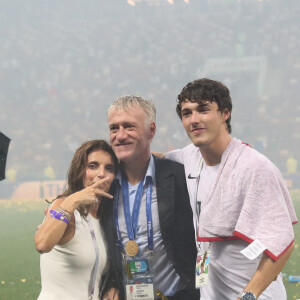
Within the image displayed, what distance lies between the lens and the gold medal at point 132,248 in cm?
253

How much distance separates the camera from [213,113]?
7.29 feet

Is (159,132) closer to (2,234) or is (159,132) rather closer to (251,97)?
(251,97)

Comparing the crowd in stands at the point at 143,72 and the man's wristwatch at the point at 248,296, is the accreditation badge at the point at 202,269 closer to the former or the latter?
the man's wristwatch at the point at 248,296

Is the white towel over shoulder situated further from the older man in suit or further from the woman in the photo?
the woman

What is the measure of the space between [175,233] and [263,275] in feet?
2.05

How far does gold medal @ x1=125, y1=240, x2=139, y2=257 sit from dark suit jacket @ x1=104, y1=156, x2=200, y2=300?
48mm

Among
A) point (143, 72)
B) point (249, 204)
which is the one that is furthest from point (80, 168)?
point (143, 72)

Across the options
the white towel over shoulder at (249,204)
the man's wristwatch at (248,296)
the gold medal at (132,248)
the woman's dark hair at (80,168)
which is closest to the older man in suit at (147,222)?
the gold medal at (132,248)

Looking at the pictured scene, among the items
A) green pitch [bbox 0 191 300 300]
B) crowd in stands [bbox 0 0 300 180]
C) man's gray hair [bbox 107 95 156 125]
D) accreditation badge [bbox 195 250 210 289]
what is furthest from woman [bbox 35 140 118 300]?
crowd in stands [bbox 0 0 300 180]

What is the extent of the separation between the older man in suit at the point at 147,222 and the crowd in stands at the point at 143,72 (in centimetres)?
2642

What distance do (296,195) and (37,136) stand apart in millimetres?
16504

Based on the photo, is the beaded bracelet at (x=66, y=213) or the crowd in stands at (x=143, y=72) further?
the crowd in stands at (x=143, y=72)

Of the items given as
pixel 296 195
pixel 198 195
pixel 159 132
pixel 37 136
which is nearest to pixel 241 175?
pixel 198 195

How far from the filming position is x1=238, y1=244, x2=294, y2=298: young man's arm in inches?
78.3
